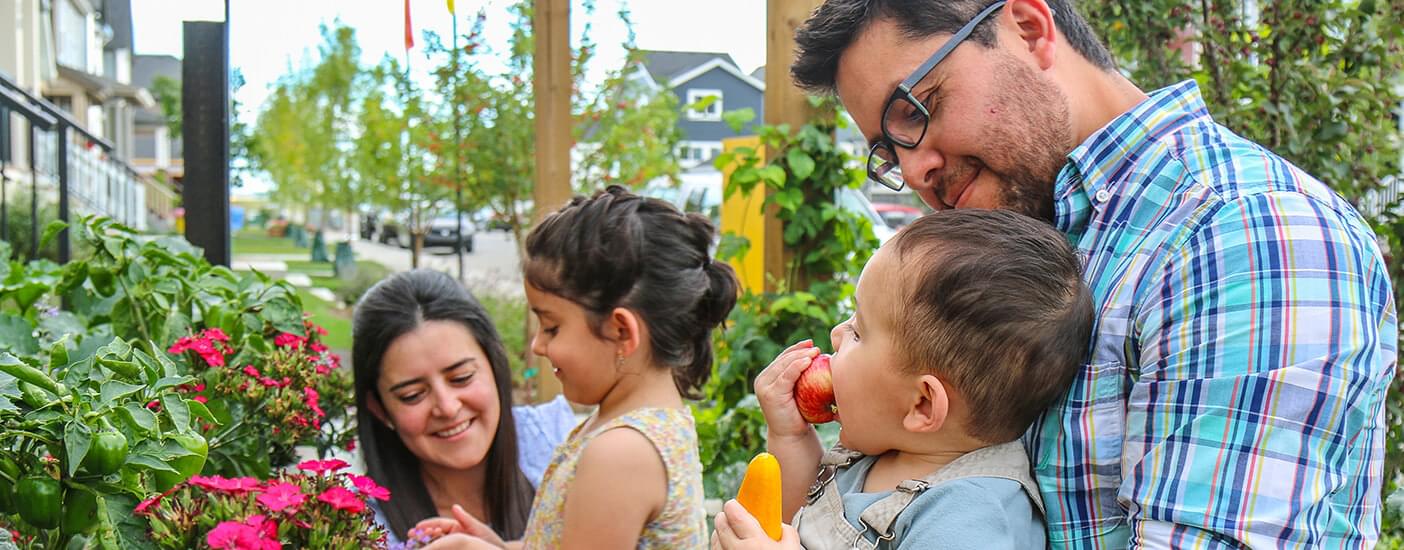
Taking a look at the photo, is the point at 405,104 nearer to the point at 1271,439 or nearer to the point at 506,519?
the point at 506,519

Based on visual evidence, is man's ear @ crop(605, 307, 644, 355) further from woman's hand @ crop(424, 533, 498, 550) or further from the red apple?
the red apple

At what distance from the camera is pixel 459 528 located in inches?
95.2

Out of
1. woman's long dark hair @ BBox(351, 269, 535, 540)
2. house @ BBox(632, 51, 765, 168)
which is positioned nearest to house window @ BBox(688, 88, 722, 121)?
house @ BBox(632, 51, 765, 168)

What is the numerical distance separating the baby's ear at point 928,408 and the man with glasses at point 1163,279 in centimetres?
12

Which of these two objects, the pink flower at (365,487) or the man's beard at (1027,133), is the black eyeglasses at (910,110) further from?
the pink flower at (365,487)

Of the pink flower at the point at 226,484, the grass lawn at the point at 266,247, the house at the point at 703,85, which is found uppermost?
the house at the point at 703,85

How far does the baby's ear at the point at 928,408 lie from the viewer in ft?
4.20

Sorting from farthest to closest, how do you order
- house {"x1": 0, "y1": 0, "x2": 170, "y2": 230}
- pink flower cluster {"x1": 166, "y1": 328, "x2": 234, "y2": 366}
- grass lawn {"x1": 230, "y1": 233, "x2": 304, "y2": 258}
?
grass lawn {"x1": 230, "y1": 233, "x2": 304, "y2": 258}
house {"x1": 0, "y1": 0, "x2": 170, "y2": 230}
pink flower cluster {"x1": 166, "y1": 328, "x2": 234, "y2": 366}

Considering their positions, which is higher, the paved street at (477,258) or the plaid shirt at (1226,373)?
the plaid shirt at (1226,373)

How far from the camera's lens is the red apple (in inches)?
56.7

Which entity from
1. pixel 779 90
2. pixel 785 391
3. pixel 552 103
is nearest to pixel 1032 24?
pixel 785 391

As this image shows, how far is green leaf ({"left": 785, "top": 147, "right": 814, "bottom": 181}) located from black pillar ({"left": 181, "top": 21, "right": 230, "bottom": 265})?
68.6 inches

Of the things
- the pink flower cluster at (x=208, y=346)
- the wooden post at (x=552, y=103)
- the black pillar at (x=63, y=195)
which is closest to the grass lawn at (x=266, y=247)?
the black pillar at (x=63, y=195)

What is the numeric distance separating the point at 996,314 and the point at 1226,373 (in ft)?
0.76
